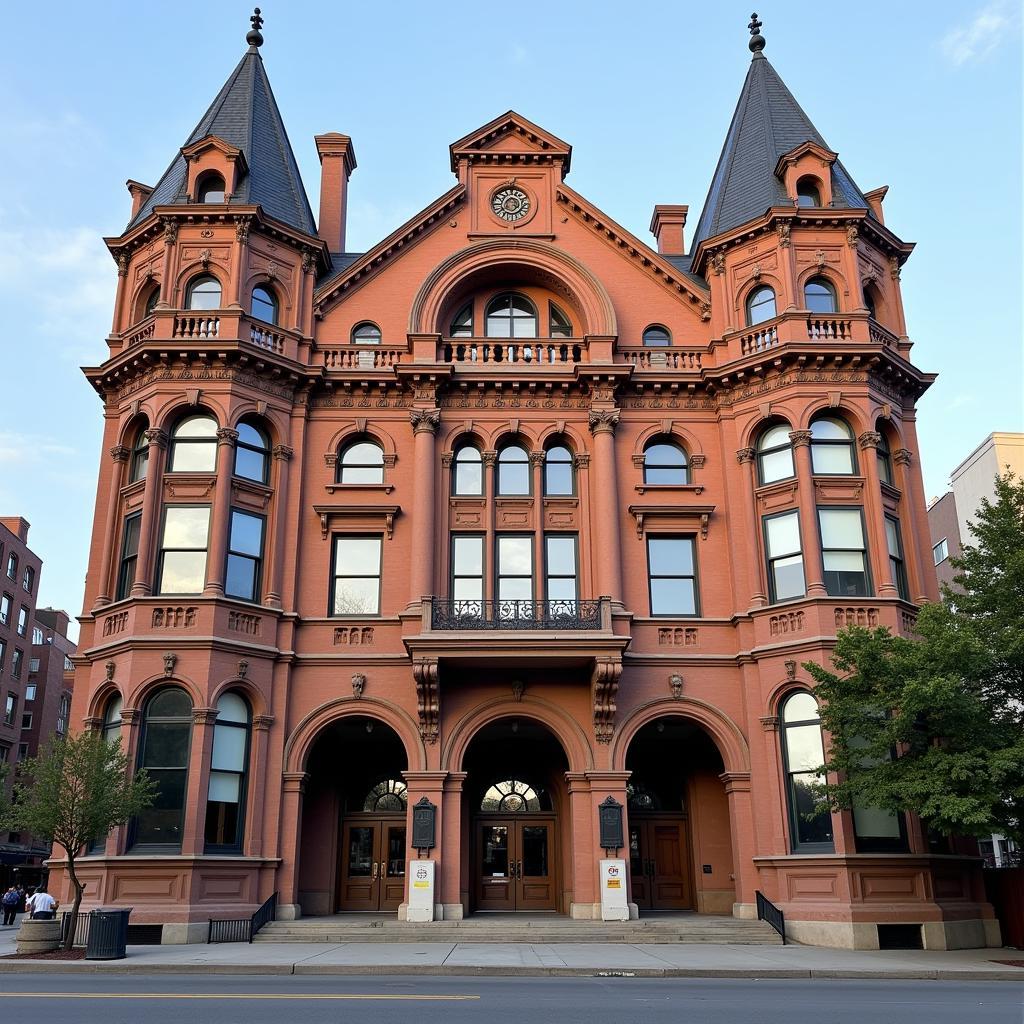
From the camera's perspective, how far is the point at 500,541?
91.0 ft

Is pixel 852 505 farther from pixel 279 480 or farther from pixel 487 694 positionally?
pixel 279 480

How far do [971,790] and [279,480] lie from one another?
1808 centimetres

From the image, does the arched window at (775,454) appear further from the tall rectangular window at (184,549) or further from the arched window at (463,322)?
the tall rectangular window at (184,549)

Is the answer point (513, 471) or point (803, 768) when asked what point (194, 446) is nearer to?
point (513, 471)

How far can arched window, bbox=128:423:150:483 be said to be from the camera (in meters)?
27.3

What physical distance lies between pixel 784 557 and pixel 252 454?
1434cm

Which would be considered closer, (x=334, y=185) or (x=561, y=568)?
(x=561, y=568)

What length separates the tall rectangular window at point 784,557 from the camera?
85.3ft

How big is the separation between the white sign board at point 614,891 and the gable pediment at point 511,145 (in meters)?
20.3

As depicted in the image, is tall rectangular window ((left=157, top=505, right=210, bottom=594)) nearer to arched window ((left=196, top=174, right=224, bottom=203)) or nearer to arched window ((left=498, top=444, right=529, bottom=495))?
arched window ((left=498, top=444, right=529, bottom=495))

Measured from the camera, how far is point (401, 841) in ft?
92.4

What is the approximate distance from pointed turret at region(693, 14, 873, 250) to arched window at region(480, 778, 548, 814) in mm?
16684

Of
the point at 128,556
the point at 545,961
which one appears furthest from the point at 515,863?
the point at 128,556

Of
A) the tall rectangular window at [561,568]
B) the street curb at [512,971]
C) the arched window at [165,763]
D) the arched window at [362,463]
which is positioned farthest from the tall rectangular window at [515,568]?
the street curb at [512,971]
